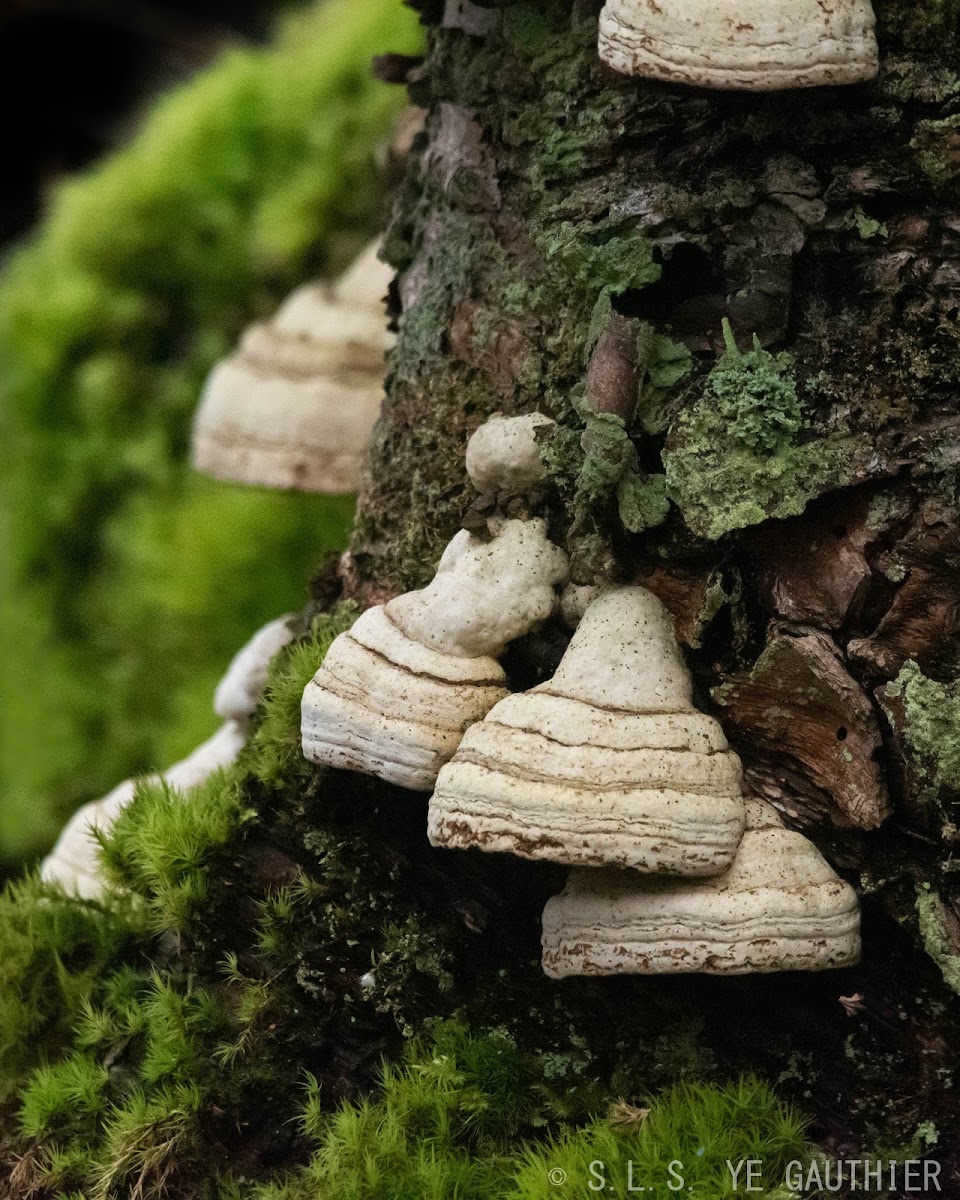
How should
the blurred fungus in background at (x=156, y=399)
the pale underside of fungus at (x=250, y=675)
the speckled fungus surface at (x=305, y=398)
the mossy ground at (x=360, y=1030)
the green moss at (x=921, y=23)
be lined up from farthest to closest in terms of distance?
the blurred fungus in background at (x=156, y=399)
the speckled fungus surface at (x=305, y=398)
the pale underside of fungus at (x=250, y=675)
the mossy ground at (x=360, y=1030)
the green moss at (x=921, y=23)

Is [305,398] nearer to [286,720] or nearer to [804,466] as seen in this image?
[286,720]

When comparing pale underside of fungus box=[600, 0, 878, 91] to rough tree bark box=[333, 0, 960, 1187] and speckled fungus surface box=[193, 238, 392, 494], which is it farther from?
speckled fungus surface box=[193, 238, 392, 494]

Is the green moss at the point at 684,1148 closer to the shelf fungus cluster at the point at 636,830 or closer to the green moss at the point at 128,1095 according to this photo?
the shelf fungus cluster at the point at 636,830

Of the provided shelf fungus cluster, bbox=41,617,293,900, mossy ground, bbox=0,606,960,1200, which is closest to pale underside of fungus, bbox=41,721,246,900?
shelf fungus cluster, bbox=41,617,293,900

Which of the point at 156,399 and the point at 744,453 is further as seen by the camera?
the point at 156,399

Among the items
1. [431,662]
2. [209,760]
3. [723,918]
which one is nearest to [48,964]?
[209,760]

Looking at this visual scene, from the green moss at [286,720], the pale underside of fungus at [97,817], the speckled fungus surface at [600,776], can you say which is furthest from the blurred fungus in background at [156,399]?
the speckled fungus surface at [600,776]
